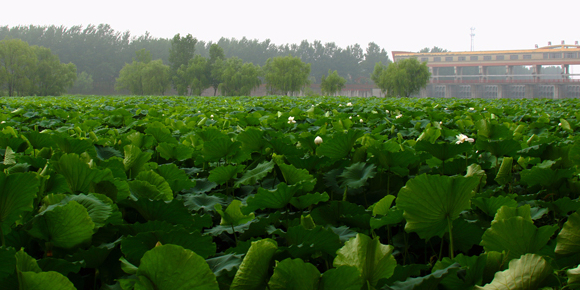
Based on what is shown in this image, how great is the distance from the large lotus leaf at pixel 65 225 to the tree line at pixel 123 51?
61035 mm

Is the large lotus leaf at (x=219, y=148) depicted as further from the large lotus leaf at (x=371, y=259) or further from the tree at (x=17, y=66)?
the tree at (x=17, y=66)

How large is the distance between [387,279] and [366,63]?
101526mm

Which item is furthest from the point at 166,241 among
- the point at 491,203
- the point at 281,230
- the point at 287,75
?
the point at 287,75

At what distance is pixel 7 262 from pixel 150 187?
15.2 inches

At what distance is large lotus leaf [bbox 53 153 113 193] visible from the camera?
90 centimetres

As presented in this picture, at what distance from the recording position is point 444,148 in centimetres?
139

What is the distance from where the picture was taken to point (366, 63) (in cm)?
9838

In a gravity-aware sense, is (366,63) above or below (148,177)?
above

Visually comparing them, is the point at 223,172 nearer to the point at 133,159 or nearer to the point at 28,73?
the point at 133,159

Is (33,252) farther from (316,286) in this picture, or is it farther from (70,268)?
(316,286)

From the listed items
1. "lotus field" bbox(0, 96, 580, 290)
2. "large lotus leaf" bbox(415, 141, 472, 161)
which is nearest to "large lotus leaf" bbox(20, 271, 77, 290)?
"lotus field" bbox(0, 96, 580, 290)

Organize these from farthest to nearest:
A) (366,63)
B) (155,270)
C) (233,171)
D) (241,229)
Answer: (366,63) → (233,171) → (241,229) → (155,270)

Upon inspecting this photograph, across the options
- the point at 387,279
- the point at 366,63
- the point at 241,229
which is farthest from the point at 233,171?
the point at 366,63

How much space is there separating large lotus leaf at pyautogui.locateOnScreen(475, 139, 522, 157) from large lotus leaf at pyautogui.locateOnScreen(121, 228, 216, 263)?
1225 millimetres
